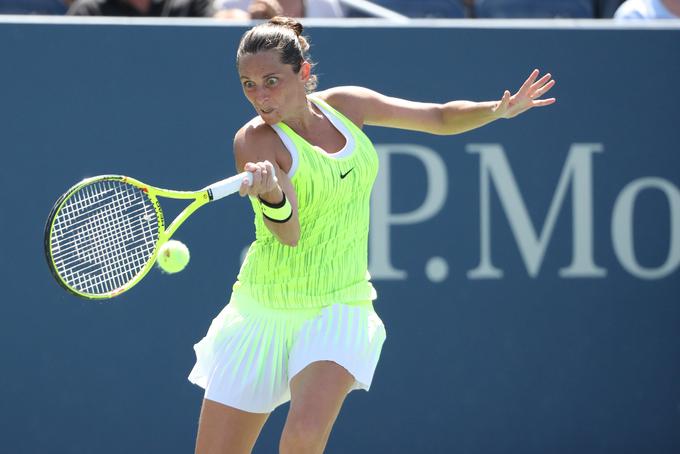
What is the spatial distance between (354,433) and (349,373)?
5.74 ft

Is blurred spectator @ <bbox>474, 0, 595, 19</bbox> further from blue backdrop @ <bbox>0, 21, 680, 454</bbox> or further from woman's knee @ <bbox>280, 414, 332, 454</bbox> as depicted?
woman's knee @ <bbox>280, 414, 332, 454</bbox>

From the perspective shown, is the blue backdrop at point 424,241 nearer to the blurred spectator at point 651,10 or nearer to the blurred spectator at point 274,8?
the blurred spectator at point 274,8

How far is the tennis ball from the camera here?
3.75 meters

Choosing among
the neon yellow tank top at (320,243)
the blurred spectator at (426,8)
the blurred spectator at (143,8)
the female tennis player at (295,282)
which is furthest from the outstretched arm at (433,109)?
the blurred spectator at (426,8)

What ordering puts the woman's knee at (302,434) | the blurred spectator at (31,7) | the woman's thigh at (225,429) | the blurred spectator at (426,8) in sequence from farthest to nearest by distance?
1. the blurred spectator at (426,8)
2. the blurred spectator at (31,7)
3. the woman's thigh at (225,429)
4. the woman's knee at (302,434)

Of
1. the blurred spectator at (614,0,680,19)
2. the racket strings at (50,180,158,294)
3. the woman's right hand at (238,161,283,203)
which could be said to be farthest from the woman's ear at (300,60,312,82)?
the blurred spectator at (614,0,680,19)

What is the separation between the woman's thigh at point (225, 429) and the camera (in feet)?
12.2

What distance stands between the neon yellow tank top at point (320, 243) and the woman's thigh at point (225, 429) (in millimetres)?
322

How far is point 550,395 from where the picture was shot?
548cm

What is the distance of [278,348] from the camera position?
3785mm

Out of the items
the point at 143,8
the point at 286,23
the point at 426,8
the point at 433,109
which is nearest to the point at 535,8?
the point at 426,8

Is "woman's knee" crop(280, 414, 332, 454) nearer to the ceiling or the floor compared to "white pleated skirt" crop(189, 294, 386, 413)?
nearer to the floor

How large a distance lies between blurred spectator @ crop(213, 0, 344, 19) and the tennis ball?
2016 millimetres

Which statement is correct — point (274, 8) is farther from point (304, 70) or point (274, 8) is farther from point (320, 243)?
point (320, 243)
